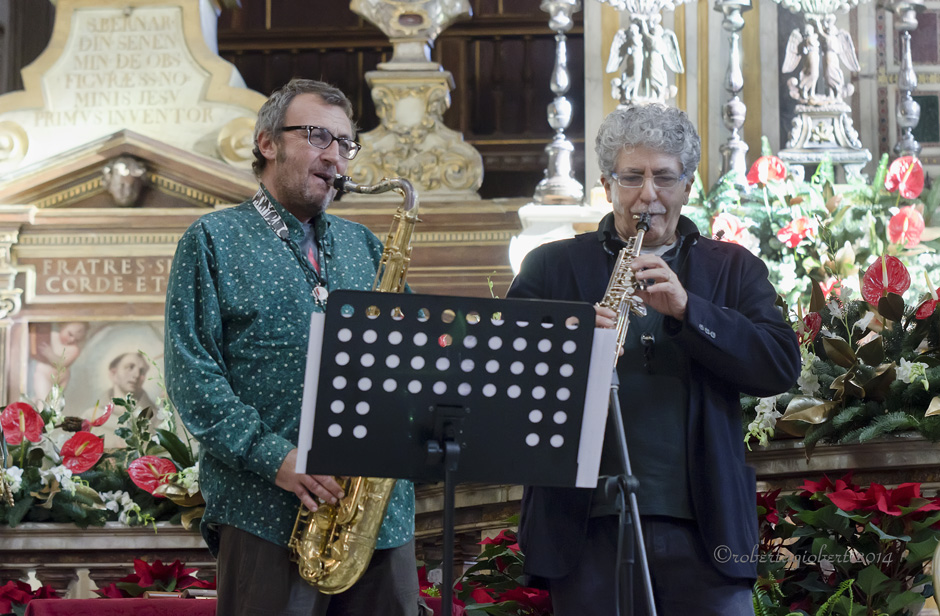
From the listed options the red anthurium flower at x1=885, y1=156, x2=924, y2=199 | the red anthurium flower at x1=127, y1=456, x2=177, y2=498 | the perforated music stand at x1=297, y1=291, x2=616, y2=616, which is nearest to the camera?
the perforated music stand at x1=297, y1=291, x2=616, y2=616

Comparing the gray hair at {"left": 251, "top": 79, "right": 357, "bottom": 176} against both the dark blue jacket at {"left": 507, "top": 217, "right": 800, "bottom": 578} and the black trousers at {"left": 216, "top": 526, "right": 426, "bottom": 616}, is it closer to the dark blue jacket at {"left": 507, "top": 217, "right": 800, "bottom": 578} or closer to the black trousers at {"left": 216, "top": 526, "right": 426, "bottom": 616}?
the dark blue jacket at {"left": 507, "top": 217, "right": 800, "bottom": 578}

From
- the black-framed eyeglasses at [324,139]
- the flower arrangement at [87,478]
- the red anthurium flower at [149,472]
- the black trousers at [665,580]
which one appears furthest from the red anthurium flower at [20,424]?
the black trousers at [665,580]

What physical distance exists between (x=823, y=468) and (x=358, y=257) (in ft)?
4.84

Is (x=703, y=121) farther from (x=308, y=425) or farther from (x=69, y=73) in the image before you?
(x=308, y=425)

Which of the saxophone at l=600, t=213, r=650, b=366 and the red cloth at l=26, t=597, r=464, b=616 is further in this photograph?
the red cloth at l=26, t=597, r=464, b=616

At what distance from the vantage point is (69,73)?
6.97 meters

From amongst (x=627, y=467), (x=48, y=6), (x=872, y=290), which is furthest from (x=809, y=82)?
(x=48, y=6)

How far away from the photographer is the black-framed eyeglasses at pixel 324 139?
9.08ft

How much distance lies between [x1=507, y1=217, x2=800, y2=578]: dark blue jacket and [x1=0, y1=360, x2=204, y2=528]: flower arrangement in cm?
158

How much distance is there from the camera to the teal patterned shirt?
8.20ft

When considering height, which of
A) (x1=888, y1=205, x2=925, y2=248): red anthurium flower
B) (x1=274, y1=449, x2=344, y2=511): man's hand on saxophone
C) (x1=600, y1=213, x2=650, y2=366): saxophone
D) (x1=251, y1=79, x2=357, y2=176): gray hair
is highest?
(x1=251, y1=79, x2=357, y2=176): gray hair

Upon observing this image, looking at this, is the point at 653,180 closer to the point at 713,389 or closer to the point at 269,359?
the point at 713,389

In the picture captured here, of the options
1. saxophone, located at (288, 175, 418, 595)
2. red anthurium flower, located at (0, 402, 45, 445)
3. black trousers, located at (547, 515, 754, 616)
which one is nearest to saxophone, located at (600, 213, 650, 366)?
black trousers, located at (547, 515, 754, 616)

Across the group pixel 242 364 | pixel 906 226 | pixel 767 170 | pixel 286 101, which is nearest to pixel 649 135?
pixel 286 101
